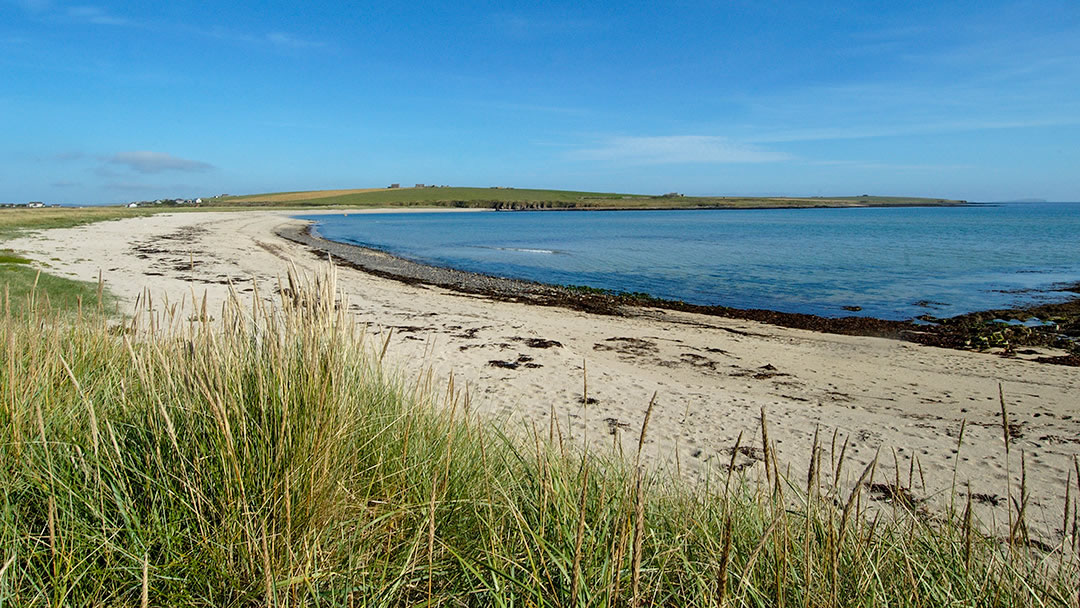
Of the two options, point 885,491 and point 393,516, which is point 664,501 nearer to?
point 393,516

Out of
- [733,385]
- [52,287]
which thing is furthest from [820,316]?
[52,287]

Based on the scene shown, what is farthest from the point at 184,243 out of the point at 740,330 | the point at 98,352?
the point at 98,352

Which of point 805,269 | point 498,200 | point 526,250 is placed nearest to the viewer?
point 805,269

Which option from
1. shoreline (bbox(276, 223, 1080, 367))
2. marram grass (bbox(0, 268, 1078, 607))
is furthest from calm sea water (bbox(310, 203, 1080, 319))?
marram grass (bbox(0, 268, 1078, 607))

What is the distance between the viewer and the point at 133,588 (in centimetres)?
206

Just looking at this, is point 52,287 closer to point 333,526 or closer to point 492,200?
point 333,526

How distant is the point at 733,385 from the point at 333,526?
29.5ft

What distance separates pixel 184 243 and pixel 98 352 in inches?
1280

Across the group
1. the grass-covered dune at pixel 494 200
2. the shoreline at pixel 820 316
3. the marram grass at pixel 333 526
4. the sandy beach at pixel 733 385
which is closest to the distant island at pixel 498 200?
the grass-covered dune at pixel 494 200

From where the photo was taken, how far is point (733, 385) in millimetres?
10328

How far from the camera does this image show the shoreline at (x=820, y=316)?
14998mm

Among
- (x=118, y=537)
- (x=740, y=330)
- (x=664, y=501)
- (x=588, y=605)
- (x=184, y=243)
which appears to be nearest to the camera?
(x=588, y=605)

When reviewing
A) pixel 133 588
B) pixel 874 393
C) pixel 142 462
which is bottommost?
pixel 874 393

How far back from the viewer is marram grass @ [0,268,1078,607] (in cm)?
213
